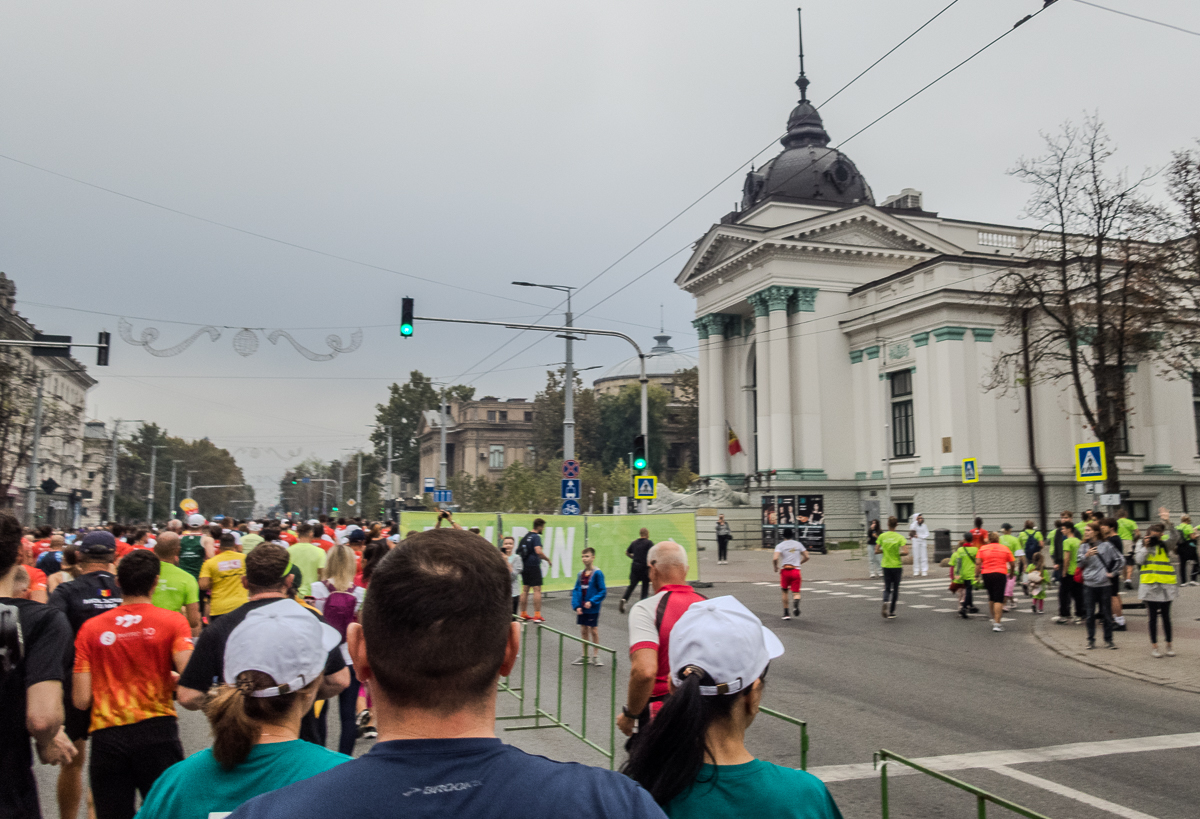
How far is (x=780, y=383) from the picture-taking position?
46562 millimetres

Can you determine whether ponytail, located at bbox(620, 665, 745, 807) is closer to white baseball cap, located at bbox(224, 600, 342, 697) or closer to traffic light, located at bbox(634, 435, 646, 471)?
white baseball cap, located at bbox(224, 600, 342, 697)

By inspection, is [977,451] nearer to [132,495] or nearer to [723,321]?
[723,321]

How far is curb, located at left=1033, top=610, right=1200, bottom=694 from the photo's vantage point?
36.8 feet

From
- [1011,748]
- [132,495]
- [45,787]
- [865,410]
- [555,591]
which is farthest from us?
[132,495]

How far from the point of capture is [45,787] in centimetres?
715

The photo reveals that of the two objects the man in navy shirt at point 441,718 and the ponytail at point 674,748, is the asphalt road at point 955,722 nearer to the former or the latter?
the ponytail at point 674,748

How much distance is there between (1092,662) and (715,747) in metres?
12.5

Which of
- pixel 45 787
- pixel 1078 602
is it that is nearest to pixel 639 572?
pixel 1078 602

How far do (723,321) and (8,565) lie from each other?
49767 mm

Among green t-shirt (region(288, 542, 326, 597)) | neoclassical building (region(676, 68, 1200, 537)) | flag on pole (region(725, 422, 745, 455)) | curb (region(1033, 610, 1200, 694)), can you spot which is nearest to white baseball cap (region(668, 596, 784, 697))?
green t-shirt (region(288, 542, 326, 597))

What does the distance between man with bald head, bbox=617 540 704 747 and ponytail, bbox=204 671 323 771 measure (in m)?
2.13

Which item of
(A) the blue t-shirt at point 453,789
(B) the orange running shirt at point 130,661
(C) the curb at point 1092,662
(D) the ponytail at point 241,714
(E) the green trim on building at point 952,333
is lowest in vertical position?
(C) the curb at point 1092,662

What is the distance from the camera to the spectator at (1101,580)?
554 inches

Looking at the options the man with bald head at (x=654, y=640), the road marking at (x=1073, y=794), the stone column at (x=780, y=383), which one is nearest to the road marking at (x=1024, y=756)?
the road marking at (x=1073, y=794)
